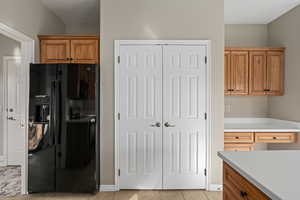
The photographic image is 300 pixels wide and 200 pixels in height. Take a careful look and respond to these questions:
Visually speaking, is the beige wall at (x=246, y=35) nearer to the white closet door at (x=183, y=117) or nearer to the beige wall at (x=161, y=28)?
the beige wall at (x=161, y=28)

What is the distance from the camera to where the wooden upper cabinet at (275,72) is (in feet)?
14.1

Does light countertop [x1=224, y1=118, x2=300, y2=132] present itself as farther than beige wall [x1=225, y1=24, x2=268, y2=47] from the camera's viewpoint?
No

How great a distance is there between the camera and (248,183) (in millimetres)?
1384

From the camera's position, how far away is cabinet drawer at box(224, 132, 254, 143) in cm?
389

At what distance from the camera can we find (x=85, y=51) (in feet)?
12.1

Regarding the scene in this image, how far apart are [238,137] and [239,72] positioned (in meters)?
1.19

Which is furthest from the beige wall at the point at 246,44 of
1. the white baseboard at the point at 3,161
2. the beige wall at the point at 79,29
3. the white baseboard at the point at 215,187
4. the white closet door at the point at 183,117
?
the white baseboard at the point at 3,161

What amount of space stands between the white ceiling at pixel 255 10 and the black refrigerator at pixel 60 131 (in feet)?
8.69

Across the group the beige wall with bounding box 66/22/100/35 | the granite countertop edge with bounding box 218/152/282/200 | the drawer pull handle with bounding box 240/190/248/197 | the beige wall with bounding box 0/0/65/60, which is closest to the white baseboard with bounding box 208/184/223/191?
the granite countertop edge with bounding box 218/152/282/200

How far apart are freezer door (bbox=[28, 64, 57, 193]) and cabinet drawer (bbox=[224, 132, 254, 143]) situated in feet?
8.68

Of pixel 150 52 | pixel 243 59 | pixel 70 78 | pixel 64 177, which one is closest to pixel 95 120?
pixel 70 78

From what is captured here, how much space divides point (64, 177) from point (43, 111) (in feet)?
3.13

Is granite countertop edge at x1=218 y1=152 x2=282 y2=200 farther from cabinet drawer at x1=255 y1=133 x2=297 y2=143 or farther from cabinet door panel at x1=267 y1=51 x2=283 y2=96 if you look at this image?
cabinet door panel at x1=267 y1=51 x2=283 y2=96

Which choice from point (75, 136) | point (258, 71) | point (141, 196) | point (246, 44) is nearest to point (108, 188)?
point (141, 196)
